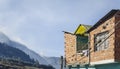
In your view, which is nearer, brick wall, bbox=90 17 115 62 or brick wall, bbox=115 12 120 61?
brick wall, bbox=115 12 120 61

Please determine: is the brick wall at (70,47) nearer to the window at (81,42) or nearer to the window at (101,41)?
the window at (81,42)

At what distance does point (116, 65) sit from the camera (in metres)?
35.9

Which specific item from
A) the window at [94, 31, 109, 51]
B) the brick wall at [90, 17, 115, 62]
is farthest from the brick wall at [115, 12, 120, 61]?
the window at [94, 31, 109, 51]

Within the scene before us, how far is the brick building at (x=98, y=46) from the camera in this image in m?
36.0

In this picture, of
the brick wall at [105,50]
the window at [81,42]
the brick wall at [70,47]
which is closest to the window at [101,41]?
the brick wall at [105,50]

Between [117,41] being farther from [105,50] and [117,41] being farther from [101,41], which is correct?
[101,41]

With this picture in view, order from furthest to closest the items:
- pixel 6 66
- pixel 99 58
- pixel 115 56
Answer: pixel 6 66 → pixel 99 58 → pixel 115 56

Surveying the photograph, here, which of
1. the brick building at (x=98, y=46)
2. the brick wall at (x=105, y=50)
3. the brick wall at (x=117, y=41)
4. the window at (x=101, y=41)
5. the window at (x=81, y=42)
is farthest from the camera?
the window at (x=81, y=42)

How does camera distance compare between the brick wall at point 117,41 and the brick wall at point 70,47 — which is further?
the brick wall at point 70,47

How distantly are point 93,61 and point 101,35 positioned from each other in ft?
10.5

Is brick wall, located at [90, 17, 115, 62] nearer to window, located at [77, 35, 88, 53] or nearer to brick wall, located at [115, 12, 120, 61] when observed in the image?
brick wall, located at [115, 12, 120, 61]

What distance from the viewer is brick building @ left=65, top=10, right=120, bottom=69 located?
118 ft

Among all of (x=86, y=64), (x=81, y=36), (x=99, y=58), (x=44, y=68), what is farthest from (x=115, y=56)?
(x=44, y=68)

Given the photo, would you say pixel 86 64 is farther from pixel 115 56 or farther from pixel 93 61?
pixel 115 56
